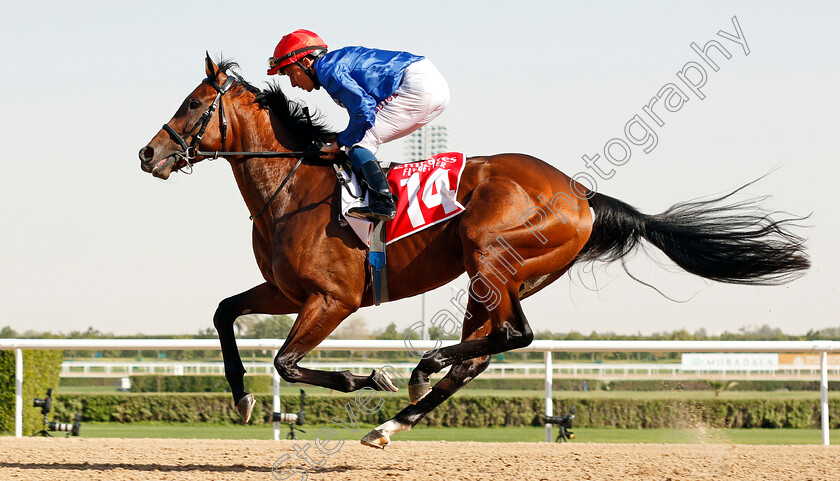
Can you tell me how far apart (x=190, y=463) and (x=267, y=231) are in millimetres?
1460

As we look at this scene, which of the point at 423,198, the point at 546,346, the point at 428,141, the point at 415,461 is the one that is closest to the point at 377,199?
the point at 423,198

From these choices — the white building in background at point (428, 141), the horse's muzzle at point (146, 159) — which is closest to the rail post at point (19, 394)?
the horse's muzzle at point (146, 159)

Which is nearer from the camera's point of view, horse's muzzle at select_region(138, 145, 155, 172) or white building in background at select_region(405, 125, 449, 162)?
horse's muzzle at select_region(138, 145, 155, 172)

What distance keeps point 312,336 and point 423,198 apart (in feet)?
2.61

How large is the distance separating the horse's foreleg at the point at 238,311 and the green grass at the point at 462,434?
305cm

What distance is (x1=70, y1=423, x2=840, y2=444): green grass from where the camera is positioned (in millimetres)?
7832

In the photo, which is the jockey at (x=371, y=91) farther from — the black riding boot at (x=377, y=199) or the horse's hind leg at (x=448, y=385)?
the horse's hind leg at (x=448, y=385)

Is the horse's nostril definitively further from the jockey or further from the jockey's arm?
the jockey's arm

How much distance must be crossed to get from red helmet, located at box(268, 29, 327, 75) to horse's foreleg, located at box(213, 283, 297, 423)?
1097mm

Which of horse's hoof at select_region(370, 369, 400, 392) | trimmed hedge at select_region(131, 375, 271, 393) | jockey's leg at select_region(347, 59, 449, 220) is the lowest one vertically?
trimmed hedge at select_region(131, 375, 271, 393)

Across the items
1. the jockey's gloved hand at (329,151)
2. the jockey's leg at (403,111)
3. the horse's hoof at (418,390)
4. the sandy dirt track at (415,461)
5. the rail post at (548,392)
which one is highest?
the jockey's leg at (403,111)

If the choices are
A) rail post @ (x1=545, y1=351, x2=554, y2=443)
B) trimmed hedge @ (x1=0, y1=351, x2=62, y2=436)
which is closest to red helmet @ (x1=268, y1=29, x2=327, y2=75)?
rail post @ (x1=545, y1=351, x2=554, y2=443)

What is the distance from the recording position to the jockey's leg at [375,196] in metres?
3.74

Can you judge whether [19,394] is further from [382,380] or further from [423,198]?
[423,198]
